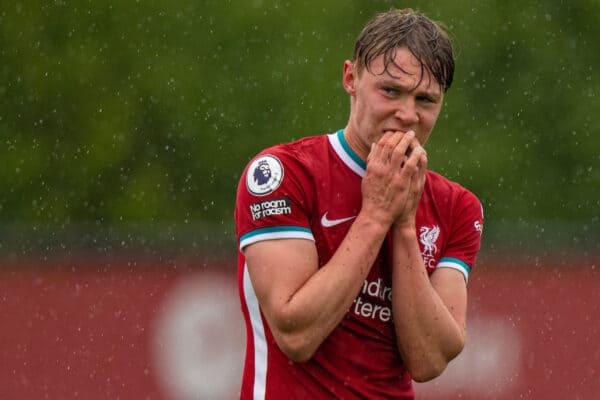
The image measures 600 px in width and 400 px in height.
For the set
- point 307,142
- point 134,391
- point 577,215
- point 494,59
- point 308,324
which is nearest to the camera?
point 308,324

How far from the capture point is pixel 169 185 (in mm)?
17406

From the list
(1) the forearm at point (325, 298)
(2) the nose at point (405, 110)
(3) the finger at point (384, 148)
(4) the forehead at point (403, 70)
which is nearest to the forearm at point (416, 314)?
(1) the forearm at point (325, 298)

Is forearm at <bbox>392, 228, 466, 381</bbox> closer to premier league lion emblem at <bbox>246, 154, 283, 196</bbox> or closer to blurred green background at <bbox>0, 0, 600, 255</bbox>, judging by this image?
premier league lion emblem at <bbox>246, 154, 283, 196</bbox>

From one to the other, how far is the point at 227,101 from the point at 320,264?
14042mm

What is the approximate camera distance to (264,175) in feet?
12.6

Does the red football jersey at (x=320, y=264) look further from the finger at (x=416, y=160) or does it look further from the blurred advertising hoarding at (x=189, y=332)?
the blurred advertising hoarding at (x=189, y=332)

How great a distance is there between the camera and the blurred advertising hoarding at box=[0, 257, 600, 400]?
923cm

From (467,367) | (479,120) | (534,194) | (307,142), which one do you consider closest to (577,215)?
(534,194)

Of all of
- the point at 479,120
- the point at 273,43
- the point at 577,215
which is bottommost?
the point at 577,215

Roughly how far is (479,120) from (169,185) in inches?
182

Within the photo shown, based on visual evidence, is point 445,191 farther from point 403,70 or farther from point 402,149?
point 403,70

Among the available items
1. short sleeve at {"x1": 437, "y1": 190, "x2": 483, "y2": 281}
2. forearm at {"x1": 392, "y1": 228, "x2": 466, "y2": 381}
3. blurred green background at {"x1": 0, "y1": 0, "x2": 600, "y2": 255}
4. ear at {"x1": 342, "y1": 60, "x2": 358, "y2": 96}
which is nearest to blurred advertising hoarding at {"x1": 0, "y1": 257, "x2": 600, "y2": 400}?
short sleeve at {"x1": 437, "y1": 190, "x2": 483, "y2": 281}

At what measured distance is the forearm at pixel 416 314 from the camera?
151 inches

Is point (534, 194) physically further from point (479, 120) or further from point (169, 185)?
point (169, 185)
